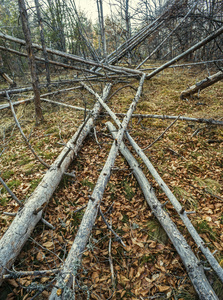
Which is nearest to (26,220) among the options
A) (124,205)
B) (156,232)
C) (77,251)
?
(77,251)

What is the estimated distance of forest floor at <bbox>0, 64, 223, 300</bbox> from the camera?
2.24 meters

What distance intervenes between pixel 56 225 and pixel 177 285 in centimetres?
204

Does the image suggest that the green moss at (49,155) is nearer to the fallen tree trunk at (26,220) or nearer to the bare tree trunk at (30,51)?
the fallen tree trunk at (26,220)

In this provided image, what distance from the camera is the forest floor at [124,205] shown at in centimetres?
224

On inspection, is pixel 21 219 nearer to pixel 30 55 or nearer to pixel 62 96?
pixel 30 55

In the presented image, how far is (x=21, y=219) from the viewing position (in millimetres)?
2443

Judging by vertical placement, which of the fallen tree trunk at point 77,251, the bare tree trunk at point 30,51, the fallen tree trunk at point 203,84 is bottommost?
the fallen tree trunk at point 77,251

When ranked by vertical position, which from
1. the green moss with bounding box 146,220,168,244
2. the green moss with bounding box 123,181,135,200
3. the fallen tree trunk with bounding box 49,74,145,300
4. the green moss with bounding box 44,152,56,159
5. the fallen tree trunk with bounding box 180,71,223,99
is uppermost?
the fallen tree trunk with bounding box 180,71,223,99

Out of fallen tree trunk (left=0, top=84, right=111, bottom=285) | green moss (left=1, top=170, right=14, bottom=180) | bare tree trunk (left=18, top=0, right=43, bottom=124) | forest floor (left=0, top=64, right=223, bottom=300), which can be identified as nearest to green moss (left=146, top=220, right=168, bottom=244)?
forest floor (left=0, top=64, right=223, bottom=300)

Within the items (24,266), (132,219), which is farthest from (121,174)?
A: (24,266)

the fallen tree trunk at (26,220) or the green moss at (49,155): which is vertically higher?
the green moss at (49,155)

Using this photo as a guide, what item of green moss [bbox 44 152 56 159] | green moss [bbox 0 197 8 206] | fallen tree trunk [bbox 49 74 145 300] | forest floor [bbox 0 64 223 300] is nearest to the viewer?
fallen tree trunk [bbox 49 74 145 300]

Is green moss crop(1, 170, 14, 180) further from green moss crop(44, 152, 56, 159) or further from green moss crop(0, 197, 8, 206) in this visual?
green moss crop(44, 152, 56, 159)

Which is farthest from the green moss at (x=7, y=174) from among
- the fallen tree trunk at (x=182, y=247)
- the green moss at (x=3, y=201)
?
the fallen tree trunk at (x=182, y=247)
